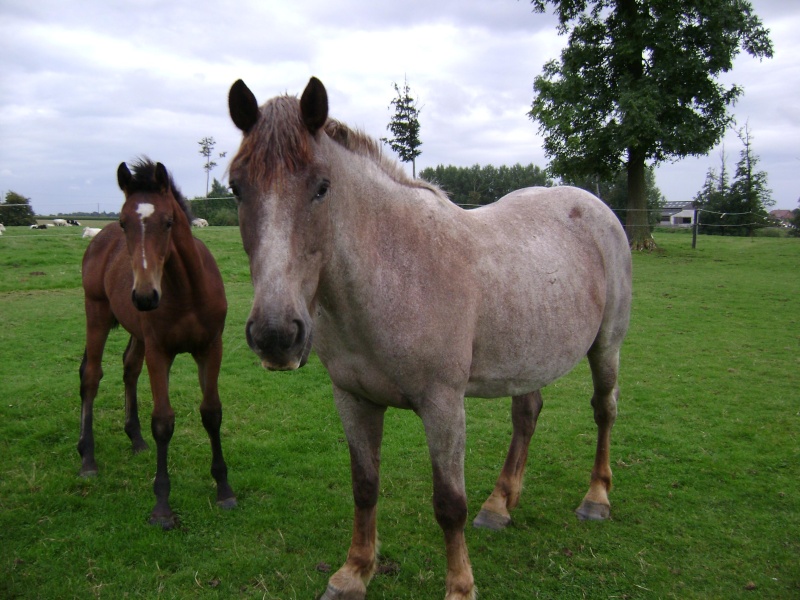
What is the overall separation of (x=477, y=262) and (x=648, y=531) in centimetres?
249

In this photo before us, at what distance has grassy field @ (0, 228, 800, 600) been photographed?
3.31m

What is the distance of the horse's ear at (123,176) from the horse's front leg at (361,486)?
2.21 m

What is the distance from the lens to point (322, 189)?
6.79ft

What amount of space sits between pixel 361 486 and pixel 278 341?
1606 mm

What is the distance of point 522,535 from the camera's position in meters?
3.81

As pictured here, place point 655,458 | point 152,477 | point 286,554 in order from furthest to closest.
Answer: point 655,458 → point 152,477 → point 286,554

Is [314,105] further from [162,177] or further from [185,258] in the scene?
[185,258]

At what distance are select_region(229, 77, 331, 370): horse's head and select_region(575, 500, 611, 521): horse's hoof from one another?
3013 mm

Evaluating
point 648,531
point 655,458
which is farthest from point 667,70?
point 648,531

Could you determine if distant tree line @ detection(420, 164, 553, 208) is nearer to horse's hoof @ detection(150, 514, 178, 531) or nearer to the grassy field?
the grassy field

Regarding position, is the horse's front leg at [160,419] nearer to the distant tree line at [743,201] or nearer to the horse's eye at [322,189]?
the horse's eye at [322,189]

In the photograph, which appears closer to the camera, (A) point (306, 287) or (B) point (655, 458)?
(A) point (306, 287)

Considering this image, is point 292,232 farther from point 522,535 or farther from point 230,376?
point 230,376

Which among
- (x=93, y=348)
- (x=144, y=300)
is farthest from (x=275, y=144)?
(x=93, y=348)
